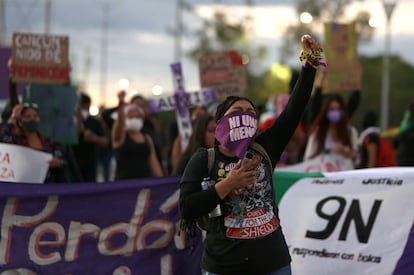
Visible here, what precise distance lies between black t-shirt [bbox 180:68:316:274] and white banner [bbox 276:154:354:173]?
469 cm

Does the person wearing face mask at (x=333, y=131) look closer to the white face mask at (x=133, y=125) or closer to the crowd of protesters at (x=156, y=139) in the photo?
the crowd of protesters at (x=156, y=139)

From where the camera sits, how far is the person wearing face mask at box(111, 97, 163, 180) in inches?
377

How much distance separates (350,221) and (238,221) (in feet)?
6.89

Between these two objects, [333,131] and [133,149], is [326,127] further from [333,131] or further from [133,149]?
[133,149]

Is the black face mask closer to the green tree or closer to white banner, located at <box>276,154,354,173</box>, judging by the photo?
white banner, located at <box>276,154,354,173</box>

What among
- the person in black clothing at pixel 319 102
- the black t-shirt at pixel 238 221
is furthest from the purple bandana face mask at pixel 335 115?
the black t-shirt at pixel 238 221

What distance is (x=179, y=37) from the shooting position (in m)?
53.9

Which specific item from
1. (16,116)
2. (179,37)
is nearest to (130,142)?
(16,116)

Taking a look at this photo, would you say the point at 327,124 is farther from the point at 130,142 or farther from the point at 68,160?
the point at 68,160

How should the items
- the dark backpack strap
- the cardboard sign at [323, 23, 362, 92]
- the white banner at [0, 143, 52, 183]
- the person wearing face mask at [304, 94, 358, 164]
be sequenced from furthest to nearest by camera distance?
the cardboard sign at [323, 23, 362, 92]
the person wearing face mask at [304, 94, 358, 164]
the white banner at [0, 143, 52, 183]
the dark backpack strap

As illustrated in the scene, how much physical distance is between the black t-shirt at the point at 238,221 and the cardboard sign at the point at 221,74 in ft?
23.8

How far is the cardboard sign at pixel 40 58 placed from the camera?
391 inches

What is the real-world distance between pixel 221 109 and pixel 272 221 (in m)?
0.61

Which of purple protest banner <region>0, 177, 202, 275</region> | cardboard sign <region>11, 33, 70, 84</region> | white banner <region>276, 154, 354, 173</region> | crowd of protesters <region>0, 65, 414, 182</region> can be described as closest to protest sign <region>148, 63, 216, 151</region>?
crowd of protesters <region>0, 65, 414, 182</region>
